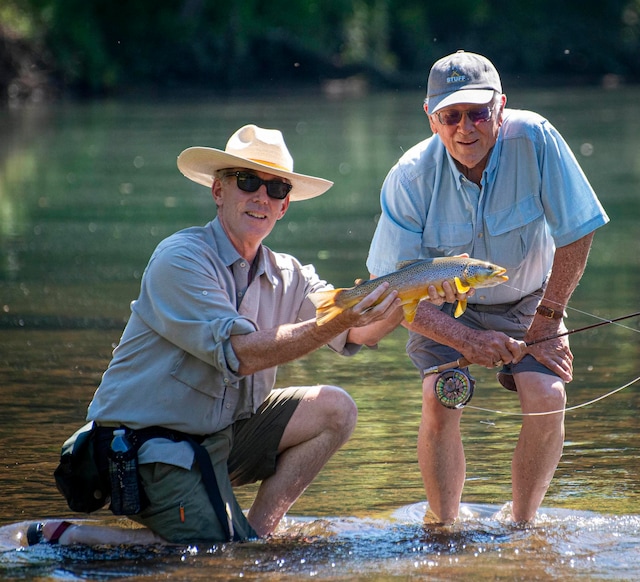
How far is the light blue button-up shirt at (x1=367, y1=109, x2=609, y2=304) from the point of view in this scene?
4.95 metres

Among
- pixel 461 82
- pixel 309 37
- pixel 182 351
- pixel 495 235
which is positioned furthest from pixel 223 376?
pixel 309 37

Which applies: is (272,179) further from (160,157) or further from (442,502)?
(160,157)

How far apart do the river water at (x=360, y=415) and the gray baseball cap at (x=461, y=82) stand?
163 centimetres

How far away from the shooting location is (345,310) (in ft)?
14.9

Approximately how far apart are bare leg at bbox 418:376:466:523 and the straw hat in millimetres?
981

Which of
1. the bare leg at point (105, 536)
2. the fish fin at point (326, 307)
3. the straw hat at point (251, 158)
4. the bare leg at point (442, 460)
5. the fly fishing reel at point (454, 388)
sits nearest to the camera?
the fish fin at point (326, 307)

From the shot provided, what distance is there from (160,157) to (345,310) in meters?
17.3

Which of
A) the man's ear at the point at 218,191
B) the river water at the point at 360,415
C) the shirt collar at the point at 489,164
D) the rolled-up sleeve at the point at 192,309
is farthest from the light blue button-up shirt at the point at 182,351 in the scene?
the shirt collar at the point at 489,164

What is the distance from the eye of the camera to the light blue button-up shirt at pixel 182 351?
15.0 ft

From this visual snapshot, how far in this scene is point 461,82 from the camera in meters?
4.87

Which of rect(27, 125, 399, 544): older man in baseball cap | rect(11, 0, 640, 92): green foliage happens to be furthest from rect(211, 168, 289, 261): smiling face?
rect(11, 0, 640, 92): green foliage

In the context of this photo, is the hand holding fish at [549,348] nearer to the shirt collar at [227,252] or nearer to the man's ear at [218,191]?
the shirt collar at [227,252]

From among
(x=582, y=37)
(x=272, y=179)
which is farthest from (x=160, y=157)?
(x=582, y=37)

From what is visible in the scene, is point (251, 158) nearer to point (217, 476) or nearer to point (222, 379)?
point (222, 379)
